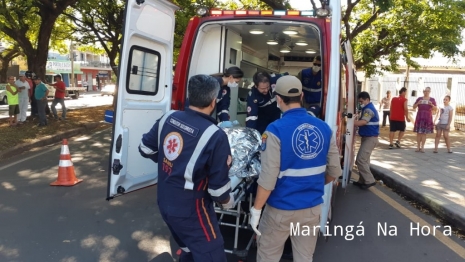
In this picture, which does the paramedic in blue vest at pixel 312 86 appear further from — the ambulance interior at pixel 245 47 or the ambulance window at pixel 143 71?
the ambulance window at pixel 143 71

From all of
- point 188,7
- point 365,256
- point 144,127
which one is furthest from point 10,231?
point 188,7

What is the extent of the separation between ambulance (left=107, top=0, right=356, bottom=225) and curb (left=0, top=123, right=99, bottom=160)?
5.61 metres

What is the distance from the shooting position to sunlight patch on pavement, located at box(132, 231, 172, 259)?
13.2ft

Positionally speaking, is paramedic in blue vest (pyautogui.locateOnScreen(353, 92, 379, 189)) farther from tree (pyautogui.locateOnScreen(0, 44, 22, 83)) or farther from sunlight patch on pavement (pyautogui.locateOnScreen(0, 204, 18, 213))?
tree (pyautogui.locateOnScreen(0, 44, 22, 83))

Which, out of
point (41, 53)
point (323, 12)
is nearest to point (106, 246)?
point (323, 12)

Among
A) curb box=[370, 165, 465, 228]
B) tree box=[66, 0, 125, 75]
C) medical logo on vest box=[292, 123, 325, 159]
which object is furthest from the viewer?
tree box=[66, 0, 125, 75]

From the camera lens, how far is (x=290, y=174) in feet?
8.77

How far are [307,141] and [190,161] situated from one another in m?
0.79

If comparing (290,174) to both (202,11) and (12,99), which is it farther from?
(12,99)

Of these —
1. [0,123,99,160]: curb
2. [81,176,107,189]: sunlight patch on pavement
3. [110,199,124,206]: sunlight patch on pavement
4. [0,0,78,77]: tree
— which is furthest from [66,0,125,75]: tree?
[110,199,124,206]: sunlight patch on pavement

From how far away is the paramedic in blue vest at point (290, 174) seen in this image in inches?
104

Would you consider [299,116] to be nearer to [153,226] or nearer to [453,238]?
[153,226]

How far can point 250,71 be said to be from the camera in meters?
7.61

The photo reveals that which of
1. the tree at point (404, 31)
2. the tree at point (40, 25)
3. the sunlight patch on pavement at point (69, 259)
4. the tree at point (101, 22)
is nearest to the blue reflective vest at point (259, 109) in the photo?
the sunlight patch on pavement at point (69, 259)
